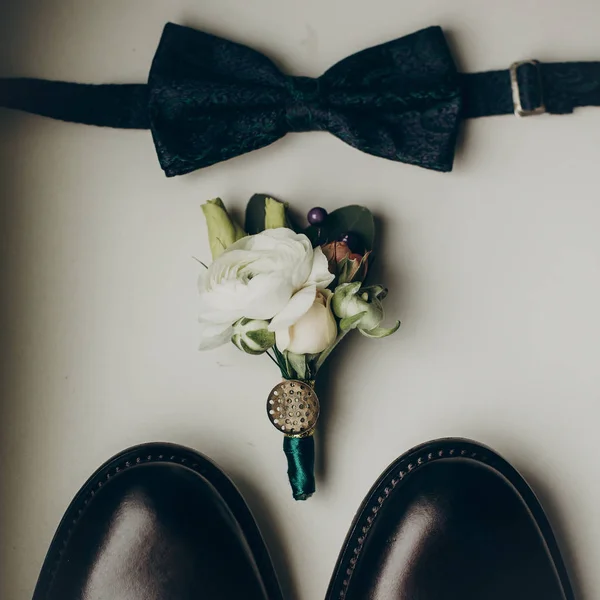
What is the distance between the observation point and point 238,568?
792 mm

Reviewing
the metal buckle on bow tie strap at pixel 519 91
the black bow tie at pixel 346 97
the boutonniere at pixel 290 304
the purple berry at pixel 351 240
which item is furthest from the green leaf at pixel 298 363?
the metal buckle on bow tie strap at pixel 519 91

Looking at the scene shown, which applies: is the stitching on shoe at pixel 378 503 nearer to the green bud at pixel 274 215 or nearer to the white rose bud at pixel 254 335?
the white rose bud at pixel 254 335

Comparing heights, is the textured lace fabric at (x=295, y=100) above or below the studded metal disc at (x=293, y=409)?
above

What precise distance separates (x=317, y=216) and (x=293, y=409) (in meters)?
0.24

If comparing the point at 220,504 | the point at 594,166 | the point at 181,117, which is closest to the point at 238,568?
the point at 220,504

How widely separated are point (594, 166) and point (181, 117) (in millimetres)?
543

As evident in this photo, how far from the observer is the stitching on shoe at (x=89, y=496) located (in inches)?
31.9

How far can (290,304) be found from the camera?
0.72m

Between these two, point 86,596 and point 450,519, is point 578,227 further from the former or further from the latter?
point 86,596

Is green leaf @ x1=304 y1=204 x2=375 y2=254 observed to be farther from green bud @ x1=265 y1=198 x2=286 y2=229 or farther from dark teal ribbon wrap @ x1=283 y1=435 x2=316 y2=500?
dark teal ribbon wrap @ x1=283 y1=435 x2=316 y2=500

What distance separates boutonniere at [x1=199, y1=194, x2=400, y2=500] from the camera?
72 centimetres

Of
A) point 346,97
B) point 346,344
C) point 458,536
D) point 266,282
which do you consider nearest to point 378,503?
point 458,536

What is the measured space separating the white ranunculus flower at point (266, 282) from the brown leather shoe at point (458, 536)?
0.25m

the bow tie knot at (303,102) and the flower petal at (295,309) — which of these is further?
the bow tie knot at (303,102)
